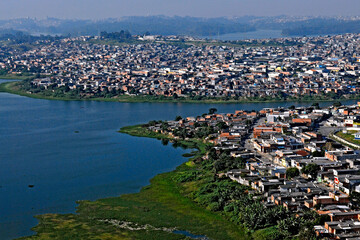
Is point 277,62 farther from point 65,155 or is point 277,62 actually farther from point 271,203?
point 271,203

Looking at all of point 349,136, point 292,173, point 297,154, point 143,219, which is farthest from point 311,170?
point 349,136

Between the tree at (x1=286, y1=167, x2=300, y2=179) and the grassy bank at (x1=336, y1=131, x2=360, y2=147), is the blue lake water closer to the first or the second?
the tree at (x1=286, y1=167, x2=300, y2=179)

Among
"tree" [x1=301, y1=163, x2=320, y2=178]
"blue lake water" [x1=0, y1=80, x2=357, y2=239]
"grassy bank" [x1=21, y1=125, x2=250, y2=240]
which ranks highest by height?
"tree" [x1=301, y1=163, x2=320, y2=178]

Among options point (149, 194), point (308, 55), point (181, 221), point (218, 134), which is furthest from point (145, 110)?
point (308, 55)

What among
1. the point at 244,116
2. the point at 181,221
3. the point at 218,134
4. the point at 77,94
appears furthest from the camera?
the point at 77,94

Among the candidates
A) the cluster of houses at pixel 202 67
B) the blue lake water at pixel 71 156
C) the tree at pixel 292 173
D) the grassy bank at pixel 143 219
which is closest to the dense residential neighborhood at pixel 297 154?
the tree at pixel 292 173

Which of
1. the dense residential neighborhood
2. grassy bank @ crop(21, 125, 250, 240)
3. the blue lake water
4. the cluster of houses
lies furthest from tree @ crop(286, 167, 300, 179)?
the cluster of houses

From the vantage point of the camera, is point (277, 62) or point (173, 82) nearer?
point (173, 82)

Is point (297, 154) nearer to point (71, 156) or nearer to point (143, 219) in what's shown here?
point (143, 219)
